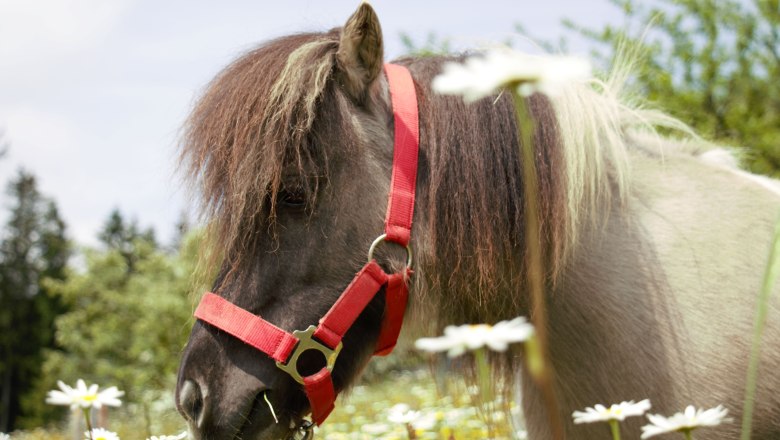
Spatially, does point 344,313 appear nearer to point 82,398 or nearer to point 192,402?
point 192,402

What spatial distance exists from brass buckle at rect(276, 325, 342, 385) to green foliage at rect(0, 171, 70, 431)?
1880 inches

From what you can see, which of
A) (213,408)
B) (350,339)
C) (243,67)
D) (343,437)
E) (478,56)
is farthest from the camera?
(343,437)

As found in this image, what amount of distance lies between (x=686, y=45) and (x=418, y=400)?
7.89 meters

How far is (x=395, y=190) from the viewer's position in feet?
7.62

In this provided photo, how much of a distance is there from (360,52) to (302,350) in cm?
102

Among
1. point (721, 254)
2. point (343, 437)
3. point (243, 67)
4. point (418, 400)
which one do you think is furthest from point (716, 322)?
point (418, 400)

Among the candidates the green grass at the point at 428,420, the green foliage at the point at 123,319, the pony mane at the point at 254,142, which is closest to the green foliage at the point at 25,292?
the green foliage at the point at 123,319

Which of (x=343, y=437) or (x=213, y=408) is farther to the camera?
(x=343, y=437)

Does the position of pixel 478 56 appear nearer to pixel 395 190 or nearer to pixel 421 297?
pixel 395 190

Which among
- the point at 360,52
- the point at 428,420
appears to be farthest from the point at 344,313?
the point at 360,52

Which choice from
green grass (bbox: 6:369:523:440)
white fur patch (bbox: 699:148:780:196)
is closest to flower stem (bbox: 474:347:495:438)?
green grass (bbox: 6:369:523:440)

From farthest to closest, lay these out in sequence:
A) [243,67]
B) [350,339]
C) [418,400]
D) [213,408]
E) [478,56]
A: [418,400], [478,56], [243,67], [350,339], [213,408]

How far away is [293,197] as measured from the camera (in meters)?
2.28

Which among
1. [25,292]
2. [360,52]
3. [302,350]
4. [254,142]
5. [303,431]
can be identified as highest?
[360,52]
